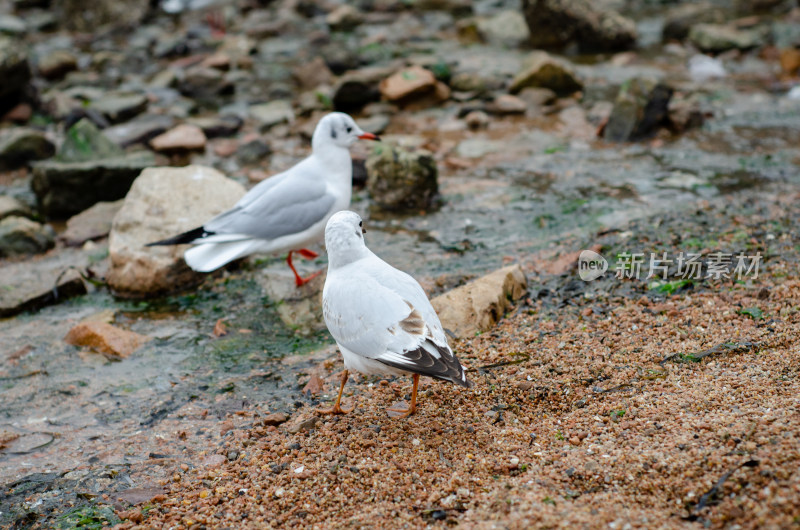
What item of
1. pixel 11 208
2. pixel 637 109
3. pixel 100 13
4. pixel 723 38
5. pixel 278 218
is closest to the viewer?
pixel 278 218

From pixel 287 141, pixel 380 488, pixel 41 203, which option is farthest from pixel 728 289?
pixel 41 203

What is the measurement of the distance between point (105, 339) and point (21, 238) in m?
2.28

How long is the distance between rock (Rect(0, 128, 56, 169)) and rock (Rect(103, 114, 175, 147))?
0.74 meters

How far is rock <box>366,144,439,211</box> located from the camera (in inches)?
252

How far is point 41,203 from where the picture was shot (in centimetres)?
732

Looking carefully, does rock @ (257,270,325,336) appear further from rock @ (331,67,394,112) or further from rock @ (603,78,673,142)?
rock @ (331,67,394,112)

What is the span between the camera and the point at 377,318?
3.41m

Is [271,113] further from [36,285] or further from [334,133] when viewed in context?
[36,285]

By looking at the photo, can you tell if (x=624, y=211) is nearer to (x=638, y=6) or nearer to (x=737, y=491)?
(x=737, y=491)

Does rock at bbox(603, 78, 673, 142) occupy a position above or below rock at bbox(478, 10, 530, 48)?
above

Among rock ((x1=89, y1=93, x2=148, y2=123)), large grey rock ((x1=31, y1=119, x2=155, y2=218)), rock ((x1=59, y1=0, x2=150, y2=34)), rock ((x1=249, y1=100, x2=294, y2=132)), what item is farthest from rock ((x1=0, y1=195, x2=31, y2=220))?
rock ((x1=59, y1=0, x2=150, y2=34))

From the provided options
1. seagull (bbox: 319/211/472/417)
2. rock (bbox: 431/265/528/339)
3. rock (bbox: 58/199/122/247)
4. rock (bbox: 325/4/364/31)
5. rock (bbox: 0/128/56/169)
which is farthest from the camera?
rock (bbox: 325/4/364/31)

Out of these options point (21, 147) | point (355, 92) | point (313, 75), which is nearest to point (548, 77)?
point (355, 92)

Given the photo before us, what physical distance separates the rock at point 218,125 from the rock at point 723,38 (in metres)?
6.50
